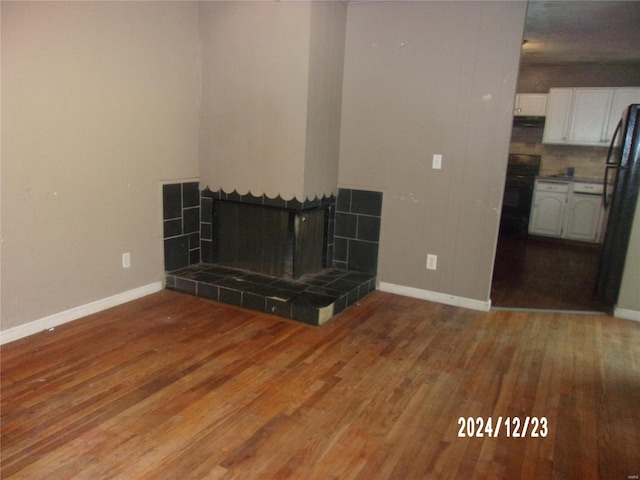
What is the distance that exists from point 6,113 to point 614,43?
5.54 m

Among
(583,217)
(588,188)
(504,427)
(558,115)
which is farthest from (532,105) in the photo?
(504,427)

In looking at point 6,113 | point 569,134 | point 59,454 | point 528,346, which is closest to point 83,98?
point 6,113

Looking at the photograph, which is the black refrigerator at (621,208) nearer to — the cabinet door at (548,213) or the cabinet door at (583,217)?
the cabinet door at (583,217)

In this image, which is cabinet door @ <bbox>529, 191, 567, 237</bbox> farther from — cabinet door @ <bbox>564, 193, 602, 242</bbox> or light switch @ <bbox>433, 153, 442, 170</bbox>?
light switch @ <bbox>433, 153, 442, 170</bbox>

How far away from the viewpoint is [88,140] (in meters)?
2.86

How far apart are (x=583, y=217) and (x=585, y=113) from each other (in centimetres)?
133

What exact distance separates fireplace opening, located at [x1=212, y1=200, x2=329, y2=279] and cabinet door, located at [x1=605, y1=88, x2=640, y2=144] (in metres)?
4.21

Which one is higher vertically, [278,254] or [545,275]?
[278,254]

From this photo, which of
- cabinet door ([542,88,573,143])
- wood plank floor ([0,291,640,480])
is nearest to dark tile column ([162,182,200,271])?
wood plank floor ([0,291,640,480])

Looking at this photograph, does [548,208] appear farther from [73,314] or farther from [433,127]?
[73,314]

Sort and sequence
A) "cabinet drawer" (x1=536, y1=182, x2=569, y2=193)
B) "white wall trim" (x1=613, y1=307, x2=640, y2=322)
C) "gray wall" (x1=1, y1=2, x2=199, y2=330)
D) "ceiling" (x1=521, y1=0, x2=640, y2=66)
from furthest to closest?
"cabinet drawer" (x1=536, y1=182, x2=569, y2=193), "ceiling" (x1=521, y1=0, x2=640, y2=66), "white wall trim" (x1=613, y1=307, x2=640, y2=322), "gray wall" (x1=1, y1=2, x2=199, y2=330)

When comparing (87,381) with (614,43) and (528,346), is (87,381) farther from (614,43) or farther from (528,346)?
(614,43)

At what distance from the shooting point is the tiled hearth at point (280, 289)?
3.14m

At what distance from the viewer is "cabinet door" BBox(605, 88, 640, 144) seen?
554cm
